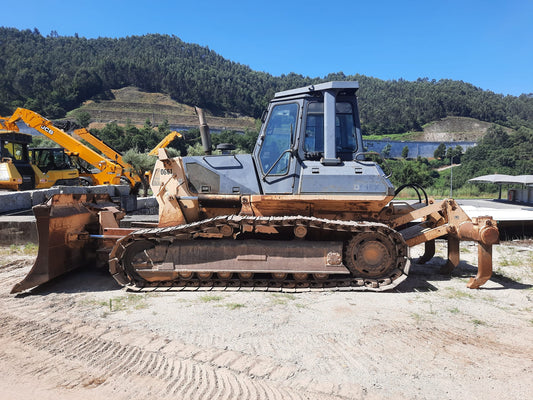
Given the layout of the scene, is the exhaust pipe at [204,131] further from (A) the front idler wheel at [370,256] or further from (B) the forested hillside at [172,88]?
(B) the forested hillside at [172,88]

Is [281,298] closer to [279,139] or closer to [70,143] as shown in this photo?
[279,139]

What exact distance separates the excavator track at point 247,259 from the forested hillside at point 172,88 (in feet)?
291

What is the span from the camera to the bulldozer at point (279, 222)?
18.2 feet

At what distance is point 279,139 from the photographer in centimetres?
608

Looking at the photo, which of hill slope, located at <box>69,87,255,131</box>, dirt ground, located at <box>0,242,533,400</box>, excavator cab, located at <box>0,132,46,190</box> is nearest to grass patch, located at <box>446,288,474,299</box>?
dirt ground, located at <box>0,242,533,400</box>

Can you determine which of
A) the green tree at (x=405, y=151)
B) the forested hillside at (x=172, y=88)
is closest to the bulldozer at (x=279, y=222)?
the forested hillside at (x=172, y=88)

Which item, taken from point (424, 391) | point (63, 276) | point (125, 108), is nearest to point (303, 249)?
point (424, 391)

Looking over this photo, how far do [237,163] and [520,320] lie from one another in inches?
182

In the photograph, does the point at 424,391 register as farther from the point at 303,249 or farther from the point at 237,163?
the point at 237,163

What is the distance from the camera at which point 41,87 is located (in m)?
102


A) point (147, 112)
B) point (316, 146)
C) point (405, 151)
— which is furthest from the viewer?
point (405, 151)

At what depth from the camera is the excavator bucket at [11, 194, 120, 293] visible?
543 centimetres

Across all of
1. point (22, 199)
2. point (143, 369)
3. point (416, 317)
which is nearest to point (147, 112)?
point (22, 199)

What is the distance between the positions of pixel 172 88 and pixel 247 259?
131045 millimetres
